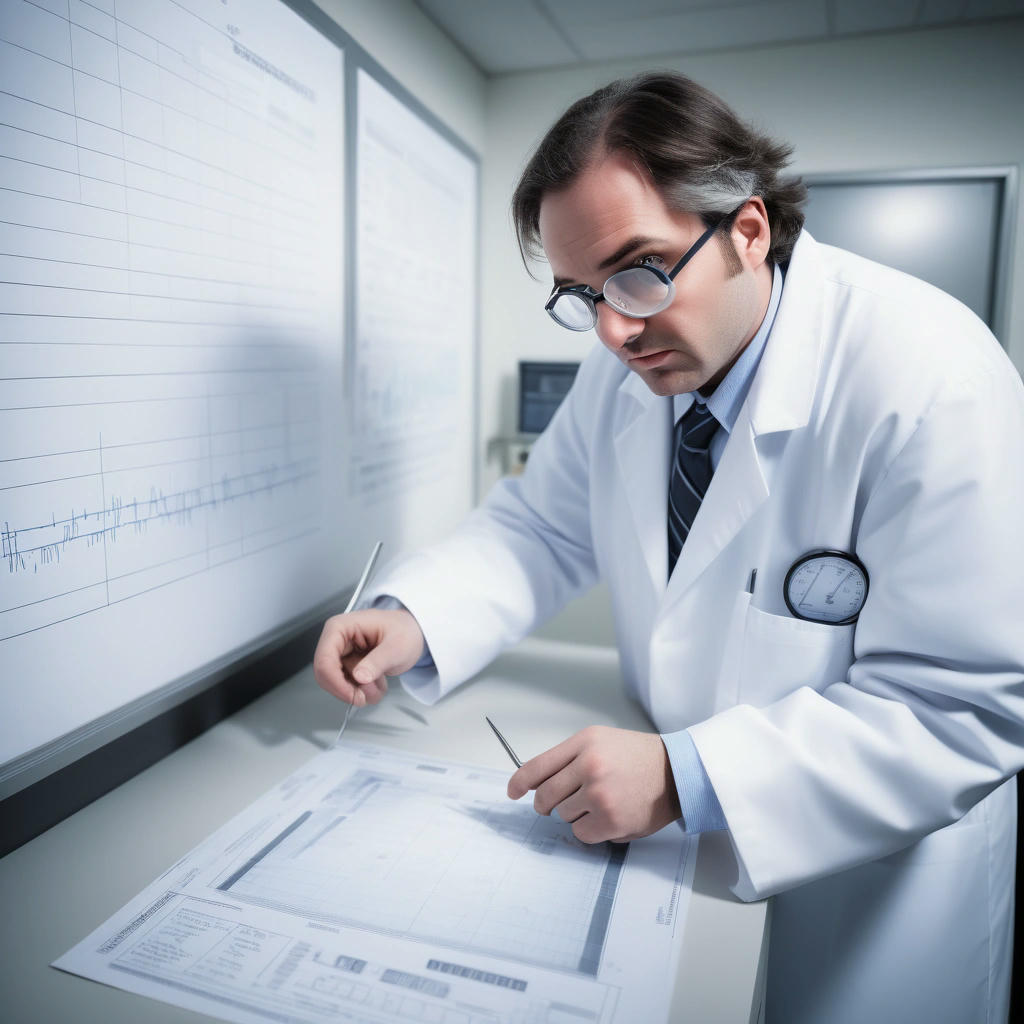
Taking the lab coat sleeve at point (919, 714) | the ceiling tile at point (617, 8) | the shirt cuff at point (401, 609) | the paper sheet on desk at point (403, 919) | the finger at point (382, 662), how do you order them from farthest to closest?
the ceiling tile at point (617, 8) → the shirt cuff at point (401, 609) → the finger at point (382, 662) → the lab coat sleeve at point (919, 714) → the paper sheet on desk at point (403, 919)

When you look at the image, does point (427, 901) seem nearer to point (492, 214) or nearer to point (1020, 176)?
point (492, 214)

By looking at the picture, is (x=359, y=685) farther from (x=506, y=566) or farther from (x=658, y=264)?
(x=658, y=264)

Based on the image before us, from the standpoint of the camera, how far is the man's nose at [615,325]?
0.79 meters

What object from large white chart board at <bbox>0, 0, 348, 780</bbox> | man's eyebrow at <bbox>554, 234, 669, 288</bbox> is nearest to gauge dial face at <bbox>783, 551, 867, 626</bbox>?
man's eyebrow at <bbox>554, 234, 669, 288</bbox>

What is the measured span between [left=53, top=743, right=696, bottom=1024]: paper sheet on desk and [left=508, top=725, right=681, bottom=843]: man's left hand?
4cm

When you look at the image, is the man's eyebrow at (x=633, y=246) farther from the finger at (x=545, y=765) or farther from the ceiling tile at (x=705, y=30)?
the ceiling tile at (x=705, y=30)

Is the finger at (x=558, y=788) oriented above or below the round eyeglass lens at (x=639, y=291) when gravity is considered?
below

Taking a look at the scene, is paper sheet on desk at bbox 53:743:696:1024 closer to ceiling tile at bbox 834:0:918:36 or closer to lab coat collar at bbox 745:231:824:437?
lab coat collar at bbox 745:231:824:437

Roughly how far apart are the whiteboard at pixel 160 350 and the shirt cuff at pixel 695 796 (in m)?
0.57

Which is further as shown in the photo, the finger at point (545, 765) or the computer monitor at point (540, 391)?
the computer monitor at point (540, 391)

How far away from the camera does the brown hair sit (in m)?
0.76

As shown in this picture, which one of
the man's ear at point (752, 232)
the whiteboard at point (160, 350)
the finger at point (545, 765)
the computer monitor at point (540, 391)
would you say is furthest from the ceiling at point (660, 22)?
the finger at point (545, 765)

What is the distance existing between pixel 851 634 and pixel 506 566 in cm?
47

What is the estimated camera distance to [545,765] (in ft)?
2.25
